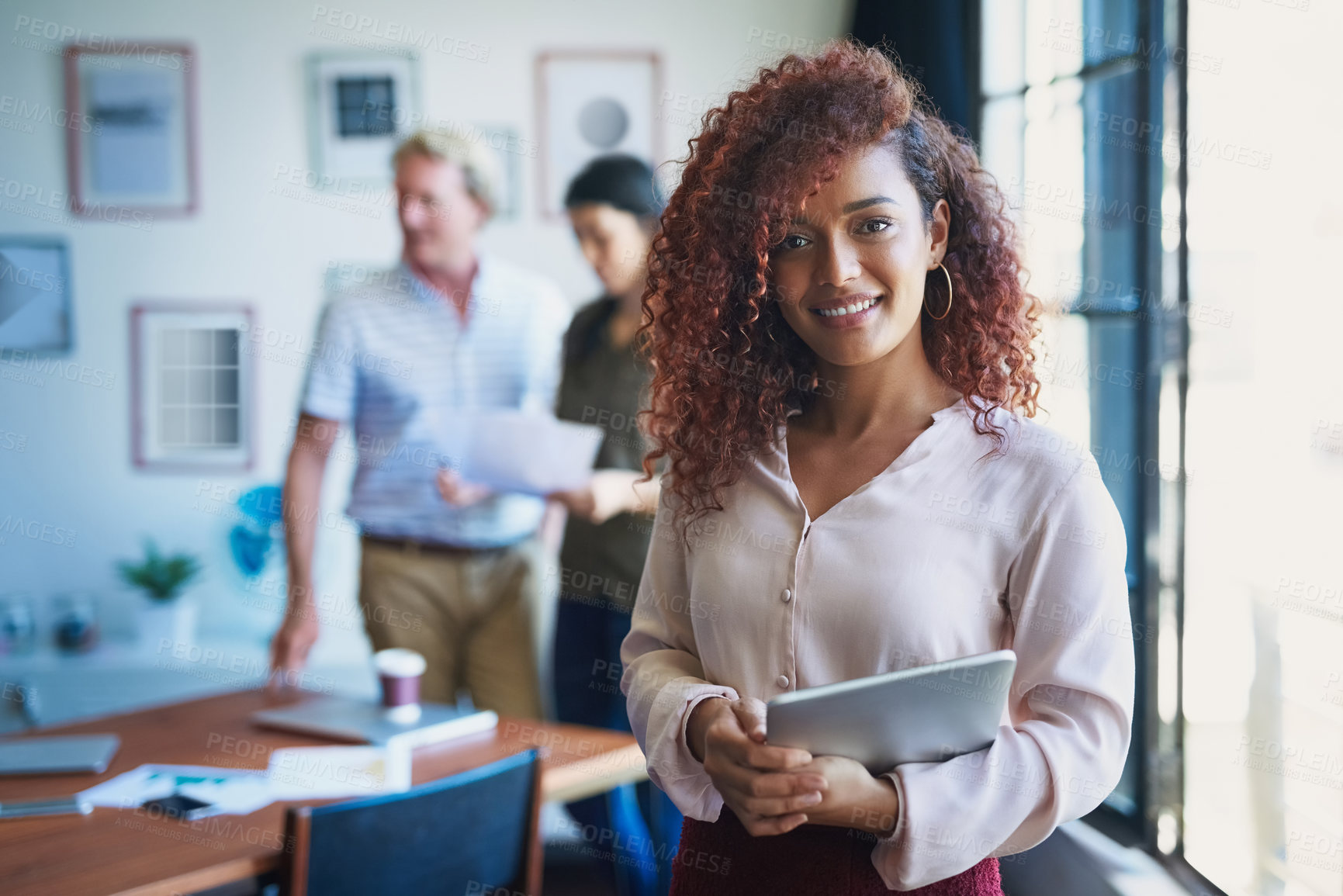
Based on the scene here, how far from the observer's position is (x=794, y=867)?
103 cm

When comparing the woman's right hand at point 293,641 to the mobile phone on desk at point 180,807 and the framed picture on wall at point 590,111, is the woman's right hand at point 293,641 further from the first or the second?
the framed picture on wall at point 590,111

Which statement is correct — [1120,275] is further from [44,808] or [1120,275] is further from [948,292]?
[44,808]

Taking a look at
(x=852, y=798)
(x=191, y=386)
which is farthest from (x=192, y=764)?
(x=191, y=386)

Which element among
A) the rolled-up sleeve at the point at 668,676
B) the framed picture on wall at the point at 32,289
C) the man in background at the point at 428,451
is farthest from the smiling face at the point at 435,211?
the rolled-up sleeve at the point at 668,676

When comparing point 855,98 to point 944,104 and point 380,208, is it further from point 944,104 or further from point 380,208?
point 380,208

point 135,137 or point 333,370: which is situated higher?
point 135,137

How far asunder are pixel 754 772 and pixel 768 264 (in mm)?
492

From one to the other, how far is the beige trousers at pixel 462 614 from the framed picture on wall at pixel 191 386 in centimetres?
115

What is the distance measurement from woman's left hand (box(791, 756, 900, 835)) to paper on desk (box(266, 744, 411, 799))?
93 centimetres

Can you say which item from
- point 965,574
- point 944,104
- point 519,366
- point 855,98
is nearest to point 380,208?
point 519,366

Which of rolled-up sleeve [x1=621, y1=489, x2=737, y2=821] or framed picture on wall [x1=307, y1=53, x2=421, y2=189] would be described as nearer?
rolled-up sleeve [x1=621, y1=489, x2=737, y2=821]

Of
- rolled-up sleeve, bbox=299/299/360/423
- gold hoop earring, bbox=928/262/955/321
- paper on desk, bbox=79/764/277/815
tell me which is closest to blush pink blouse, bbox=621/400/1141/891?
gold hoop earring, bbox=928/262/955/321

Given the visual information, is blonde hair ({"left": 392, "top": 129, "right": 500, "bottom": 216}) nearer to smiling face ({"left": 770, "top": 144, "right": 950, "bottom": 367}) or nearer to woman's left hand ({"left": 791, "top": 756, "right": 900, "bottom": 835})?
smiling face ({"left": 770, "top": 144, "right": 950, "bottom": 367})

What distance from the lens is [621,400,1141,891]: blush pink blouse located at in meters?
0.93
